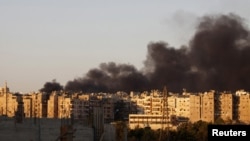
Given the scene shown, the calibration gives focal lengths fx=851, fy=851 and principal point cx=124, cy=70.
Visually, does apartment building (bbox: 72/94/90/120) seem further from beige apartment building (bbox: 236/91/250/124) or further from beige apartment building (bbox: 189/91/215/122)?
beige apartment building (bbox: 236/91/250/124)

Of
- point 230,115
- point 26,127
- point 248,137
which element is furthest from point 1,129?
point 230,115

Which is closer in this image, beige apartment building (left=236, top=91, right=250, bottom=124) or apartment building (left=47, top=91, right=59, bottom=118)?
beige apartment building (left=236, top=91, right=250, bottom=124)

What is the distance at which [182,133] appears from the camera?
5059 cm

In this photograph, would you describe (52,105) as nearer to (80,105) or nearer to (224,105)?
(80,105)

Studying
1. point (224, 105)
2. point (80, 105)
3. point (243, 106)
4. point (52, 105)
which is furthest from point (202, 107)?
point (52, 105)

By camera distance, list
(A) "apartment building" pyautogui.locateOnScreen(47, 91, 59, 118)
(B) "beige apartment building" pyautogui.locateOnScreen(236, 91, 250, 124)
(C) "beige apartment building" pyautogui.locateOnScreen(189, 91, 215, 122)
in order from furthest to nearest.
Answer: (A) "apartment building" pyautogui.locateOnScreen(47, 91, 59, 118) < (B) "beige apartment building" pyautogui.locateOnScreen(236, 91, 250, 124) < (C) "beige apartment building" pyautogui.locateOnScreen(189, 91, 215, 122)

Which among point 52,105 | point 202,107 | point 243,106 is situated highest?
point 52,105

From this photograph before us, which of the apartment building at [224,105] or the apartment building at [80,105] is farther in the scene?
the apartment building at [80,105]

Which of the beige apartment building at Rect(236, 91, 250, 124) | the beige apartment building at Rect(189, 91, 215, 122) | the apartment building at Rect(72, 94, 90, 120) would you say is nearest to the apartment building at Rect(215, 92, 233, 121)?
the beige apartment building at Rect(189, 91, 215, 122)

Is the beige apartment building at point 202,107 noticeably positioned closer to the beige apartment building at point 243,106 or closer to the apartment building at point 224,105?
the apartment building at point 224,105

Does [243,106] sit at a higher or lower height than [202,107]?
higher

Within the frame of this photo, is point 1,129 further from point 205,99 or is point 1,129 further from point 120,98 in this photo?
point 120,98

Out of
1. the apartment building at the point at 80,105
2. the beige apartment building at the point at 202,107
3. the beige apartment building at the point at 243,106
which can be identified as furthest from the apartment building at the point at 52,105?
the beige apartment building at the point at 243,106

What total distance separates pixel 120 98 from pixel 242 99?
24.4 metres
